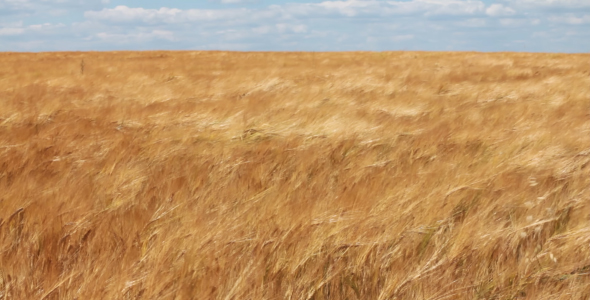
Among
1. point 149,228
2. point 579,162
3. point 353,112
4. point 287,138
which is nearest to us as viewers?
point 149,228

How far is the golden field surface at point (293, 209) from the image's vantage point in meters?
1.60

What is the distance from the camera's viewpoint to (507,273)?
5.41 ft

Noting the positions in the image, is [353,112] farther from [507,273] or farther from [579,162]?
[507,273]

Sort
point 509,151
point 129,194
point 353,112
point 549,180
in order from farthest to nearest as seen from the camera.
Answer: point 353,112, point 509,151, point 549,180, point 129,194

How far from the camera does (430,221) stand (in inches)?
78.3

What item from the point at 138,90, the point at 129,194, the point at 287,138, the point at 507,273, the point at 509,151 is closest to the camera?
the point at 507,273

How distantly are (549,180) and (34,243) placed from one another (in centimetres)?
221

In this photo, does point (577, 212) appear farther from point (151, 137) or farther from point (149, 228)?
point (151, 137)

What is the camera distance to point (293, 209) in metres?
2.02

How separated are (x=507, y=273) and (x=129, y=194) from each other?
4.94 ft

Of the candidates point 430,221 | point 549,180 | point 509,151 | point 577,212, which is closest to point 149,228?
point 430,221

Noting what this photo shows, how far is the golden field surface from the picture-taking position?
160 cm

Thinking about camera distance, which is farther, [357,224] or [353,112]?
[353,112]

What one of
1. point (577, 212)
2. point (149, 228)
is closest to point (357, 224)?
point (149, 228)
